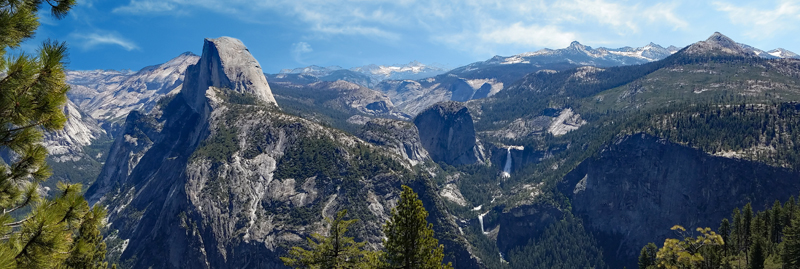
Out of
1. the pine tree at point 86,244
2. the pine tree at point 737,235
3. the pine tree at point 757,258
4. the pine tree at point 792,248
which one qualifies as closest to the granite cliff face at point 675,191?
the pine tree at point 737,235

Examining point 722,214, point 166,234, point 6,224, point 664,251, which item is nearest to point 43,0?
point 6,224

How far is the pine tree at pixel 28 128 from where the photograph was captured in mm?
10062

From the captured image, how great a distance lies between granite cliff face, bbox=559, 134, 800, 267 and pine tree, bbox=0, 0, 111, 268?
193 metres

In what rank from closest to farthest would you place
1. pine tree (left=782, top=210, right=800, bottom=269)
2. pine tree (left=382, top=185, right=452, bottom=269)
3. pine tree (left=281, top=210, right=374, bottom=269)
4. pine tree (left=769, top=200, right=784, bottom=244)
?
1. pine tree (left=281, top=210, right=374, bottom=269)
2. pine tree (left=382, top=185, right=452, bottom=269)
3. pine tree (left=782, top=210, right=800, bottom=269)
4. pine tree (left=769, top=200, right=784, bottom=244)

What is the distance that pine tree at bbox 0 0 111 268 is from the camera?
33.0 ft

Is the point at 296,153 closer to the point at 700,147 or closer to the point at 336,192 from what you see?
the point at 336,192

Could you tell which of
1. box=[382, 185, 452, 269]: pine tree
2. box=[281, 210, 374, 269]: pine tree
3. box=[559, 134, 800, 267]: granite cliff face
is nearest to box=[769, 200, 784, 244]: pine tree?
box=[559, 134, 800, 267]: granite cliff face

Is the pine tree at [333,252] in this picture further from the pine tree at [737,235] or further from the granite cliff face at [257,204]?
the granite cliff face at [257,204]

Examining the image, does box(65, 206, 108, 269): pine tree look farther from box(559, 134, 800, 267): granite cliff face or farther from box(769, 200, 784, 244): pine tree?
box(559, 134, 800, 267): granite cliff face

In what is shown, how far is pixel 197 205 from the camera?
16312cm

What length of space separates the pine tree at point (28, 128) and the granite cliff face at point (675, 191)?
193322mm

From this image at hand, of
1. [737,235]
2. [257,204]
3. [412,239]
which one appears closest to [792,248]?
[737,235]

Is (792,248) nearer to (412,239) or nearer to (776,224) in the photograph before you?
(776,224)

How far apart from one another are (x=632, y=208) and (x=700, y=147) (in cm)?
4112
